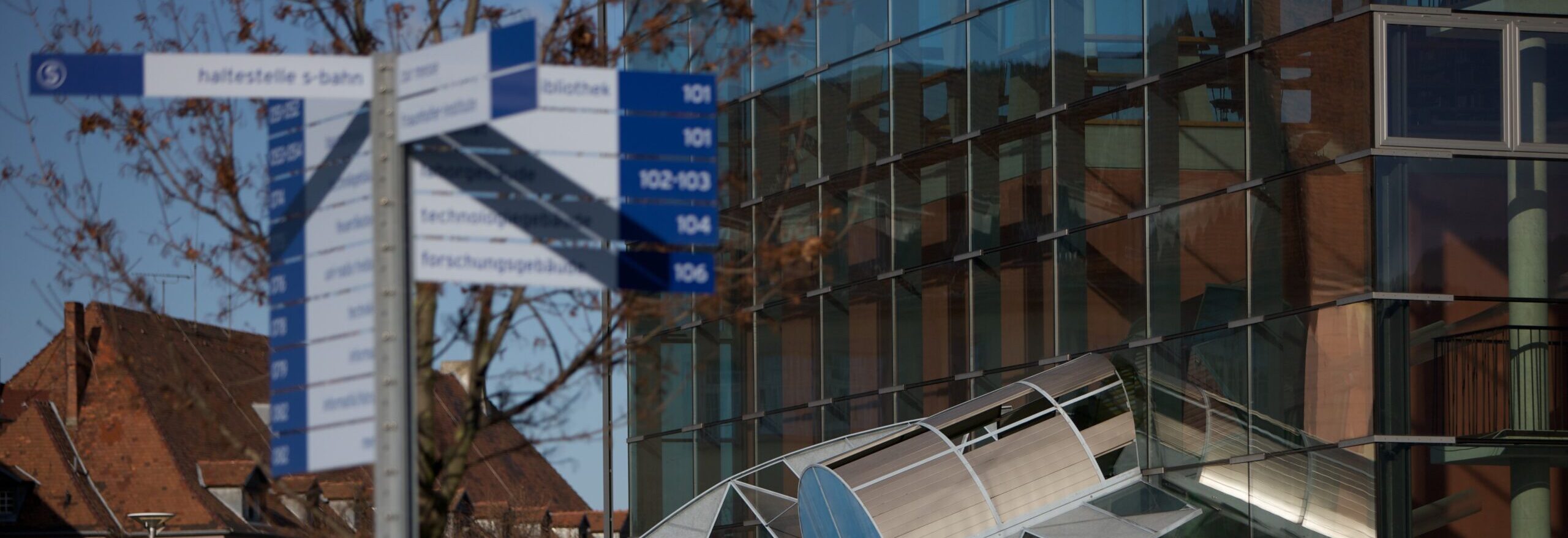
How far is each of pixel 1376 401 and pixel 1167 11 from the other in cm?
460

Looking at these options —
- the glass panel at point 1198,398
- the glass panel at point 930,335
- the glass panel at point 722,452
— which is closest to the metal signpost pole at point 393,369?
the glass panel at point 1198,398

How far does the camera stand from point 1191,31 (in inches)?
778

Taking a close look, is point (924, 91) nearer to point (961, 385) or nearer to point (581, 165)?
point (961, 385)

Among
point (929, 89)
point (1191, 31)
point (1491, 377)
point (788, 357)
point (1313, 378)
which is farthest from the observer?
point (788, 357)

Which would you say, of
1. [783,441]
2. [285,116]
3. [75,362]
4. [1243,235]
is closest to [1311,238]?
[1243,235]

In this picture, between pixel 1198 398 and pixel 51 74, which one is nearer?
pixel 51 74

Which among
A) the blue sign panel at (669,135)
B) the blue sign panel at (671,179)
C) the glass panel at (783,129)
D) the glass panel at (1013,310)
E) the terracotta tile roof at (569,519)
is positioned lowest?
the terracotta tile roof at (569,519)

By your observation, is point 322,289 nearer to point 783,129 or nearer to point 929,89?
point 929,89

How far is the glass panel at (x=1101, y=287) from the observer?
20.5 meters

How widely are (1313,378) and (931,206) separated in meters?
6.51

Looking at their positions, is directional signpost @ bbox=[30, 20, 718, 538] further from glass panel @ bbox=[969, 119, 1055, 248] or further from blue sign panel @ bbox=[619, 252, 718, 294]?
glass panel @ bbox=[969, 119, 1055, 248]

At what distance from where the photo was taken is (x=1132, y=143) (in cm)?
2058

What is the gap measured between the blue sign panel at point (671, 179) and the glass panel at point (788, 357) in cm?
1793

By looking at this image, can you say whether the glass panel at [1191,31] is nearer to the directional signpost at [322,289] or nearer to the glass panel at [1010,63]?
the glass panel at [1010,63]
